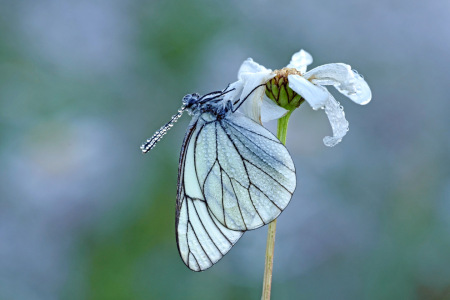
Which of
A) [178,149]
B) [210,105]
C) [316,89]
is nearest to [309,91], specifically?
[316,89]

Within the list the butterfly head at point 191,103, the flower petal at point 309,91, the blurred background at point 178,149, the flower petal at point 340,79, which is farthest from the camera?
the blurred background at point 178,149

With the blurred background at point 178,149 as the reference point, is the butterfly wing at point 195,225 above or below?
below


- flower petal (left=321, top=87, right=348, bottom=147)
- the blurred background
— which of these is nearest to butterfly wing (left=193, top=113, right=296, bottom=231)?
flower petal (left=321, top=87, right=348, bottom=147)

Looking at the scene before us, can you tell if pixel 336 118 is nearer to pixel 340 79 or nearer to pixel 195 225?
pixel 340 79

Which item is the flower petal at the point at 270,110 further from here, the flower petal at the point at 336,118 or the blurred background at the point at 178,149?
the blurred background at the point at 178,149

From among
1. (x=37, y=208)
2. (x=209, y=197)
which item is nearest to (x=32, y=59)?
(x=37, y=208)

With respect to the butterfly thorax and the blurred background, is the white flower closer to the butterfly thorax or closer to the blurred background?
the butterfly thorax

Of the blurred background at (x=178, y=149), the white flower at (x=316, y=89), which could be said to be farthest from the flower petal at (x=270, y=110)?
the blurred background at (x=178, y=149)
